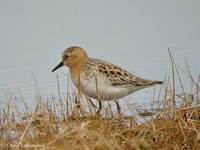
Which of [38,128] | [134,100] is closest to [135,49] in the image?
[134,100]

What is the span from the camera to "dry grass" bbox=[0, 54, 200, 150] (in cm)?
493

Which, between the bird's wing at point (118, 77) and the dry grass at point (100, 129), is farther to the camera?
the bird's wing at point (118, 77)

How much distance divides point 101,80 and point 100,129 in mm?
1840

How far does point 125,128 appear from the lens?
5629 millimetres

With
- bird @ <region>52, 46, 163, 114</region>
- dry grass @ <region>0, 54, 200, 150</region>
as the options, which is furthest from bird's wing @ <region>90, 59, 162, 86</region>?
dry grass @ <region>0, 54, 200, 150</region>

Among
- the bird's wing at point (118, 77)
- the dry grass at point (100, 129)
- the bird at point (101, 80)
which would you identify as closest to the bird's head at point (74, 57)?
the bird at point (101, 80)

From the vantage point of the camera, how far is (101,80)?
710 cm

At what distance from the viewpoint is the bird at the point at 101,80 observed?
6973 mm

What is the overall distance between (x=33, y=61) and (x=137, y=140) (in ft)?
15.8

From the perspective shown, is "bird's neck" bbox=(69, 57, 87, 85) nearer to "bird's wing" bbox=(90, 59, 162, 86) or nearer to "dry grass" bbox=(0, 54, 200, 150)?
"bird's wing" bbox=(90, 59, 162, 86)

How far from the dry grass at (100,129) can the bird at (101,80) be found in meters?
0.62

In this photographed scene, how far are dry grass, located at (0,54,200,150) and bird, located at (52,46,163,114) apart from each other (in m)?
0.62

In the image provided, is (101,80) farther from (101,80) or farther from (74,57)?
(74,57)

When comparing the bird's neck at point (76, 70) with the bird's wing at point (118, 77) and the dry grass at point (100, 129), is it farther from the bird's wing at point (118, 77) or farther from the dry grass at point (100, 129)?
the dry grass at point (100, 129)
